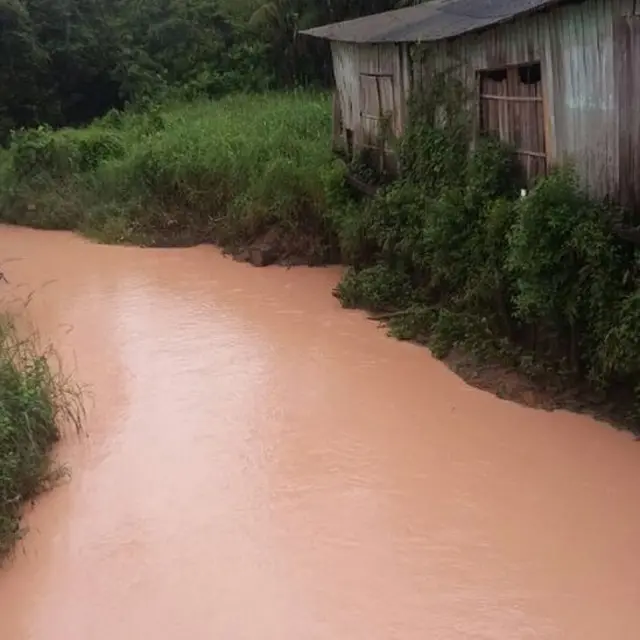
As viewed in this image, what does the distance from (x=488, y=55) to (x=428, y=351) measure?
8.98 ft

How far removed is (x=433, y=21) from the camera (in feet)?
33.6

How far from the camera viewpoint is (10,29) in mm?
18500

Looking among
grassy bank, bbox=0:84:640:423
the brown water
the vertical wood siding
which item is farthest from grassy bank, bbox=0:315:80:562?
the vertical wood siding

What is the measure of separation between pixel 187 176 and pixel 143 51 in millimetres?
7849

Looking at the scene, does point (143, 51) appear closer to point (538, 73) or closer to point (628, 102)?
point (538, 73)

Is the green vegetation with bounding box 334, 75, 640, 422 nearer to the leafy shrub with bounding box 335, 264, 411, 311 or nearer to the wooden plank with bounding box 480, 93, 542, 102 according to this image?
the leafy shrub with bounding box 335, 264, 411, 311

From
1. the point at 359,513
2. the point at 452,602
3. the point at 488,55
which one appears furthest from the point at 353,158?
the point at 452,602

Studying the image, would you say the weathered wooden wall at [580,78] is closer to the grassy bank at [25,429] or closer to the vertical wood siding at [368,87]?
the vertical wood siding at [368,87]

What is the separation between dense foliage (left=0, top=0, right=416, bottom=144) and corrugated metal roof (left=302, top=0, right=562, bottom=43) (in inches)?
255

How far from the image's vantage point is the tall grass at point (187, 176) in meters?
12.4

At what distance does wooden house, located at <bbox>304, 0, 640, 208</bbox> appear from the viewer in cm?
686

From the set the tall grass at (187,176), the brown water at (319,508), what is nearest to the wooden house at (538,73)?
the tall grass at (187,176)

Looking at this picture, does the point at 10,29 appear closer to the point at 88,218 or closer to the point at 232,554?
the point at 88,218

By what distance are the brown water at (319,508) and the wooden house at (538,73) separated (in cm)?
204
